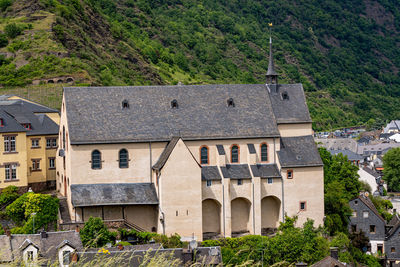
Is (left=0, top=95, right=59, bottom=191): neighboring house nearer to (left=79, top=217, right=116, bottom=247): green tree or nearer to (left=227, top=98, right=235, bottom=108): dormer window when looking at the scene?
(left=79, top=217, right=116, bottom=247): green tree

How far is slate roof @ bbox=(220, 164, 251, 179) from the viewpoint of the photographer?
6306 cm

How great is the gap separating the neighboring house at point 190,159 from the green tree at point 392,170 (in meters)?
60.9

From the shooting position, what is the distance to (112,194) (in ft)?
198

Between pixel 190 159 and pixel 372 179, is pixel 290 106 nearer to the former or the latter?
pixel 190 159

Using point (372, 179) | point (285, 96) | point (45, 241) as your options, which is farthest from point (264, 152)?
point (372, 179)

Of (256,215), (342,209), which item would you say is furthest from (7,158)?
(342,209)

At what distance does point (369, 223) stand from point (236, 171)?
1096 inches

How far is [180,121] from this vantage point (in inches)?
2532

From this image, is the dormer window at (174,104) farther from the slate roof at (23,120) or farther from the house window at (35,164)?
the house window at (35,164)

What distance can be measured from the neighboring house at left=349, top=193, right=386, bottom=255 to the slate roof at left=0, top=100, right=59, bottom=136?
36.2 m

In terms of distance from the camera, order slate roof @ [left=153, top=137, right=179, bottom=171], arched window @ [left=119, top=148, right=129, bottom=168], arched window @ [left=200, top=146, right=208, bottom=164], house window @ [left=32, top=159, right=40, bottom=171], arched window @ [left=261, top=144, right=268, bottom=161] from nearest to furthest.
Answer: slate roof @ [left=153, top=137, right=179, bottom=171], arched window @ [left=119, top=148, right=129, bottom=168], arched window @ [left=200, top=146, right=208, bottom=164], arched window @ [left=261, top=144, right=268, bottom=161], house window @ [left=32, top=159, right=40, bottom=171]

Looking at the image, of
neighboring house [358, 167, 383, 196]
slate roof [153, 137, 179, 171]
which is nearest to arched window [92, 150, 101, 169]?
slate roof [153, 137, 179, 171]

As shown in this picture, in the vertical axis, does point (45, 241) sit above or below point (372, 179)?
below

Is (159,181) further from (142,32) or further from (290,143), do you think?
(142,32)
